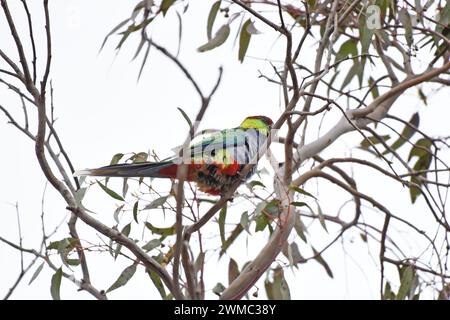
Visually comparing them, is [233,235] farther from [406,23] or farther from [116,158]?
[406,23]

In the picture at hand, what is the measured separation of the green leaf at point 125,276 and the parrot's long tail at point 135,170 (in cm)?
30

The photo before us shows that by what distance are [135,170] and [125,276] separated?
340 mm

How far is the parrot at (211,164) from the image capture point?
8.75 feet

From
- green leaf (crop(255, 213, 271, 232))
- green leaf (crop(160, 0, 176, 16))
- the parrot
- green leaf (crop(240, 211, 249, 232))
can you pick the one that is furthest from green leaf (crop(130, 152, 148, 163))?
green leaf (crop(160, 0, 176, 16))

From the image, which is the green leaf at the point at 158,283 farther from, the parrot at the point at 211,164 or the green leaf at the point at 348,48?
the green leaf at the point at 348,48

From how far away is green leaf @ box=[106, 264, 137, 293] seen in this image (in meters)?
2.62

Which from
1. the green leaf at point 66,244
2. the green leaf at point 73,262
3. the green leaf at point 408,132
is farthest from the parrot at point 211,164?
the green leaf at point 408,132

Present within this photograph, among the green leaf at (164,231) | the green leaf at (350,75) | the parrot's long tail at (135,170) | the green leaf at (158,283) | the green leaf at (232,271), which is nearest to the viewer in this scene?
the parrot's long tail at (135,170)

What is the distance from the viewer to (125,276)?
2.63 m

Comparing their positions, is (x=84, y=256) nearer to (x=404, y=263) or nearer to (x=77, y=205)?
(x=77, y=205)

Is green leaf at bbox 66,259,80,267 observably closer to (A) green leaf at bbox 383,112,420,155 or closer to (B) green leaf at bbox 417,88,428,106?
(A) green leaf at bbox 383,112,420,155

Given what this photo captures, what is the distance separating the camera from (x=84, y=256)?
269 cm
